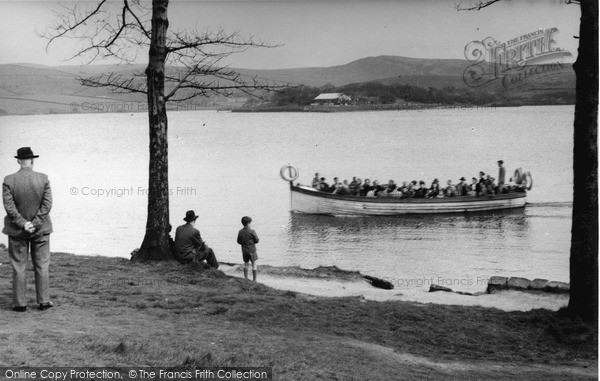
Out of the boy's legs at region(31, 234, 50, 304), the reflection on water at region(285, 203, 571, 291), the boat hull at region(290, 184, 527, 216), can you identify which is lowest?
the reflection on water at region(285, 203, 571, 291)

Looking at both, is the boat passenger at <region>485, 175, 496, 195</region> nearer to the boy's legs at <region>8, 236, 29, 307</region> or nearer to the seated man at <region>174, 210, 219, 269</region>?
the seated man at <region>174, 210, 219, 269</region>

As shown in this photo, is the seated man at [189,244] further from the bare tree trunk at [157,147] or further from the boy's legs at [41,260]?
the boy's legs at [41,260]

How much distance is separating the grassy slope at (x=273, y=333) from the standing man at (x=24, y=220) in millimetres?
528

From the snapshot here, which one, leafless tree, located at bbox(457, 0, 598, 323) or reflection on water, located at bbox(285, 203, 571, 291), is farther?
reflection on water, located at bbox(285, 203, 571, 291)

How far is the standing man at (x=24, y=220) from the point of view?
815 centimetres

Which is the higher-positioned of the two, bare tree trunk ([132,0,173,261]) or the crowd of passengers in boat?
bare tree trunk ([132,0,173,261])

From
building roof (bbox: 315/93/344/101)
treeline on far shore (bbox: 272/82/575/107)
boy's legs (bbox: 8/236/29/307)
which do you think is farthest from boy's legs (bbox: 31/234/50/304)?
building roof (bbox: 315/93/344/101)

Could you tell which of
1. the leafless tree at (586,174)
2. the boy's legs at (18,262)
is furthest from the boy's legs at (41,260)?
the leafless tree at (586,174)

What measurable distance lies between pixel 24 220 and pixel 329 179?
41.9 m

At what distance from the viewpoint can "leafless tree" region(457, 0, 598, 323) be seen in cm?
980

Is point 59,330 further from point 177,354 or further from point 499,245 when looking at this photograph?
point 499,245

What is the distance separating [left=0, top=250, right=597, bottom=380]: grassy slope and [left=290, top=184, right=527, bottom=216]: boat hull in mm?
22200

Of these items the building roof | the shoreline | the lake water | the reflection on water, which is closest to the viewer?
the shoreline

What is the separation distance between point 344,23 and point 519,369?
2953 cm
